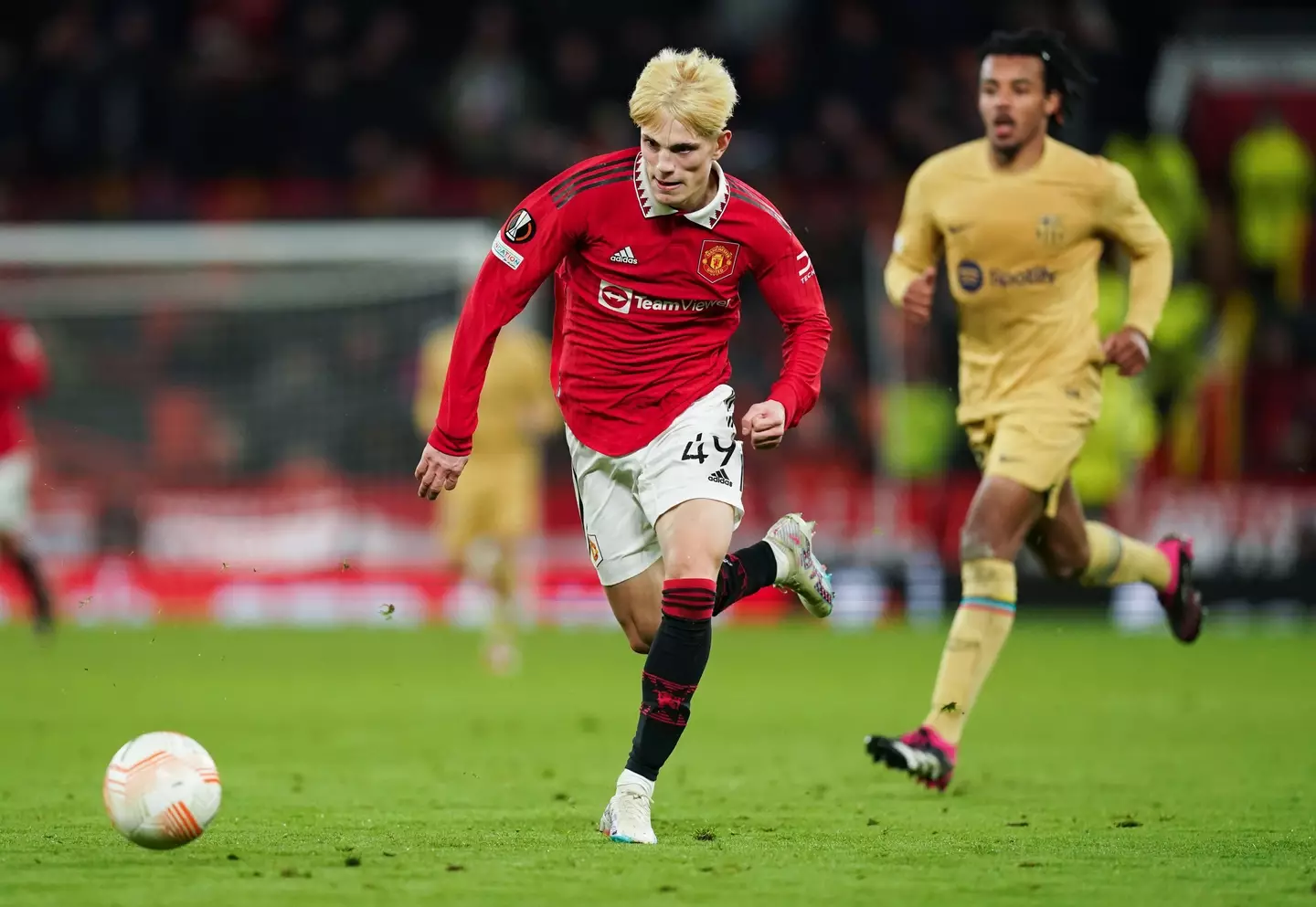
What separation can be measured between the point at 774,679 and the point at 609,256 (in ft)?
21.9

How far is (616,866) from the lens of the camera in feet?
16.7

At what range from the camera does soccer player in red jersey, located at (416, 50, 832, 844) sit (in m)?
A: 5.74

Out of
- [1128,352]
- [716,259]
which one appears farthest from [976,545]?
[716,259]

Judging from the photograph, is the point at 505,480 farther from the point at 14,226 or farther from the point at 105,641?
the point at 14,226

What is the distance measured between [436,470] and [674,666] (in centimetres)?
88

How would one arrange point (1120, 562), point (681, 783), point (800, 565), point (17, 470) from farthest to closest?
point (17, 470)
point (1120, 562)
point (681, 783)
point (800, 565)

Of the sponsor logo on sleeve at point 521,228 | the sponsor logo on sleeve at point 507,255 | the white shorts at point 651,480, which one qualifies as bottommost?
the white shorts at point 651,480

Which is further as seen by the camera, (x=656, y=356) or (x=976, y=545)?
(x=976, y=545)

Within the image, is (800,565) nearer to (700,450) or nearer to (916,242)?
(700,450)

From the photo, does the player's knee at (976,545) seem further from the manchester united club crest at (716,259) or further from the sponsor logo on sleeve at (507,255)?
the sponsor logo on sleeve at (507,255)

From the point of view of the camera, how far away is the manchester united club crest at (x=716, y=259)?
601 centimetres

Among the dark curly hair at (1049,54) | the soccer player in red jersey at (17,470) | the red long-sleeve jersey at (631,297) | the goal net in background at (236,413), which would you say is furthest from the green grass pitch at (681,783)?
the goal net in background at (236,413)

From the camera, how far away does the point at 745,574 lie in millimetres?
6457

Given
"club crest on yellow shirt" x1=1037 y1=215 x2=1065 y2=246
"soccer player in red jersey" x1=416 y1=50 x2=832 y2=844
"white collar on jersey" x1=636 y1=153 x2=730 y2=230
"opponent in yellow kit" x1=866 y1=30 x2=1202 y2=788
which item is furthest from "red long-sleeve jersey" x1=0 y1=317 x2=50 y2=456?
"white collar on jersey" x1=636 y1=153 x2=730 y2=230
